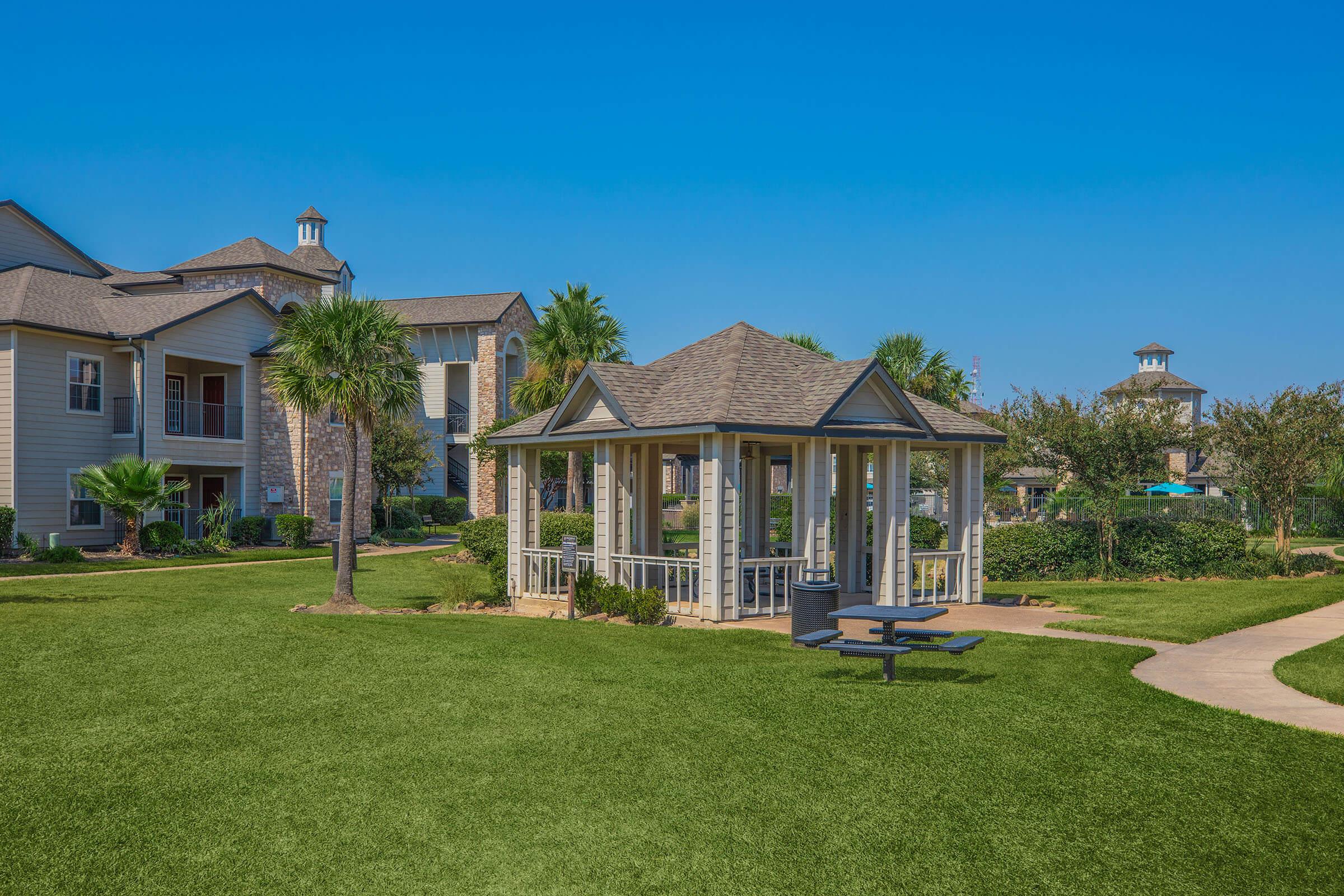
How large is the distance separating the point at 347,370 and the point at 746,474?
8277mm

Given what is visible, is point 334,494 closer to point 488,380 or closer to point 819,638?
point 488,380

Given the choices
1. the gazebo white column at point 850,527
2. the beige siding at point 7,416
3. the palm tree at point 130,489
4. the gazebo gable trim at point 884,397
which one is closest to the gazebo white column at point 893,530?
the gazebo gable trim at point 884,397

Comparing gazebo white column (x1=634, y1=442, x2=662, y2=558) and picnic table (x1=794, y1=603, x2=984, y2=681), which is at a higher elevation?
gazebo white column (x1=634, y1=442, x2=662, y2=558)

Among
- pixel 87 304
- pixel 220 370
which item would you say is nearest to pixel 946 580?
pixel 220 370

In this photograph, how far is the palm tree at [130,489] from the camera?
2609 cm

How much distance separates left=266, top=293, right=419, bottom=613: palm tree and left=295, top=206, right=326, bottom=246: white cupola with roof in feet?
119

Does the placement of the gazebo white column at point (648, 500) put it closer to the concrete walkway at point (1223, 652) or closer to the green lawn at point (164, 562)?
the concrete walkway at point (1223, 652)

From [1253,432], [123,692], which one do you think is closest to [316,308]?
[123,692]

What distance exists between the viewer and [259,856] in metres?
5.99

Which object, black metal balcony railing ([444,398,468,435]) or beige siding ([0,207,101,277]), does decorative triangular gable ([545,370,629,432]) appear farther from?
black metal balcony railing ([444,398,468,435])

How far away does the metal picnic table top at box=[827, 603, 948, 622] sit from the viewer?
1021 cm

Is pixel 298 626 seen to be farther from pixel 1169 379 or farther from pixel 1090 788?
pixel 1169 379

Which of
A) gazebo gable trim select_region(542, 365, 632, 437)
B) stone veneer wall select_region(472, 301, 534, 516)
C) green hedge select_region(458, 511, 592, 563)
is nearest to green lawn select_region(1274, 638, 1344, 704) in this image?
gazebo gable trim select_region(542, 365, 632, 437)

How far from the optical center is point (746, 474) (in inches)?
822
